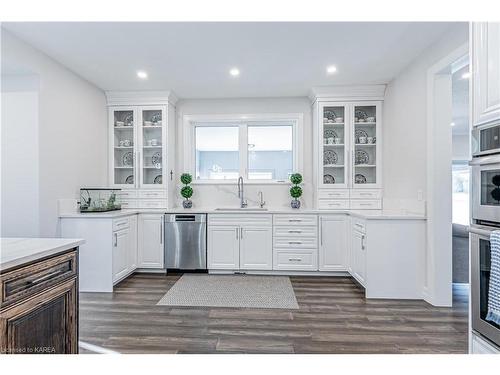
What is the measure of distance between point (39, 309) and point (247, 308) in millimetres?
1908

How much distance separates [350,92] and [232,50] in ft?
6.33

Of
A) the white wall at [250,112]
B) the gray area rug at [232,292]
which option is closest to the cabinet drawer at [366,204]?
the white wall at [250,112]

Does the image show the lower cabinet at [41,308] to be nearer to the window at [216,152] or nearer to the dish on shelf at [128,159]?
the dish on shelf at [128,159]

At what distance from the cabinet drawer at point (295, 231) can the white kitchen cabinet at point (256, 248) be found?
11 centimetres

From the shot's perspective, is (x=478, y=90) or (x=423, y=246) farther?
(x=423, y=246)

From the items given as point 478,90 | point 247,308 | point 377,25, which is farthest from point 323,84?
point 247,308

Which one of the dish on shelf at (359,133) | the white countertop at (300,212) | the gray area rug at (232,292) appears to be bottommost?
the gray area rug at (232,292)

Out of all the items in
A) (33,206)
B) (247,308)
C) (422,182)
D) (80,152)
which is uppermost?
(80,152)

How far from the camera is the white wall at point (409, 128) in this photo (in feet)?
9.79

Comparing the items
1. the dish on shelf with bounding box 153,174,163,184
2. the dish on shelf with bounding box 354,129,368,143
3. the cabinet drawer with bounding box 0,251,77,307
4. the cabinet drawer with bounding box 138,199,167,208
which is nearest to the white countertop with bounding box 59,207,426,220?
the cabinet drawer with bounding box 138,199,167,208
